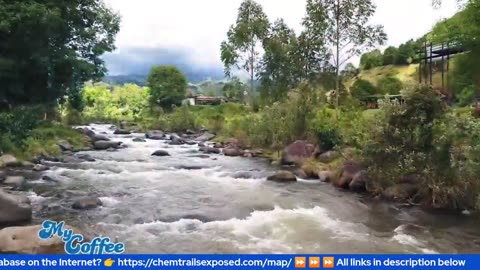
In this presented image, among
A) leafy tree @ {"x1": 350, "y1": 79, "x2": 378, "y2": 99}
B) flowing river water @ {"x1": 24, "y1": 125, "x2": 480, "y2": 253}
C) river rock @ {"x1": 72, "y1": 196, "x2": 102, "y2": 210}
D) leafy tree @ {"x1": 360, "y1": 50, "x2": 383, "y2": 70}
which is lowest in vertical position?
flowing river water @ {"x1": 24, "y1": 125, "x2": 480, "y2": 253}

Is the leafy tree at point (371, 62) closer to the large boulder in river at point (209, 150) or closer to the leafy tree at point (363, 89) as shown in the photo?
the leafy tree at point (363, 89)

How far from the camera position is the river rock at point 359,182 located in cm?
1706

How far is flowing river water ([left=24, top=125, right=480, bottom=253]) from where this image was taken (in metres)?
10.3

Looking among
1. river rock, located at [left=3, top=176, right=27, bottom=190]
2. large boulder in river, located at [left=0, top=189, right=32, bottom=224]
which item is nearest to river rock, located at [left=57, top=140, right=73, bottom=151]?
river rock, located at [left=3, top=176, right=27, bottom=190]

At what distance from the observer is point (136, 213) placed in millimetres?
12930

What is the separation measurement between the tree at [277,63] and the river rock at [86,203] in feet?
98.0

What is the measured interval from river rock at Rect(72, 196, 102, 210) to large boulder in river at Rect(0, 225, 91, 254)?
14.1ft

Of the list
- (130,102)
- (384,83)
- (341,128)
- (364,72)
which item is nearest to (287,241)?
(341,128)

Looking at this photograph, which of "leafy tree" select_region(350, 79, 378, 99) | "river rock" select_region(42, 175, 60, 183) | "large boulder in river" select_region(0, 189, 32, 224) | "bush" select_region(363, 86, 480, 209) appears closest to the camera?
"large boulder in river" select_region(0, 189, 32, 224)

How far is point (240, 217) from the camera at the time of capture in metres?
12.8

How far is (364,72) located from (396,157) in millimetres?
59299

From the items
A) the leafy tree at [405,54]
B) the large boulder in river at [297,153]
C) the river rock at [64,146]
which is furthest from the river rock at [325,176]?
Result: the leafy tree at [405,54]

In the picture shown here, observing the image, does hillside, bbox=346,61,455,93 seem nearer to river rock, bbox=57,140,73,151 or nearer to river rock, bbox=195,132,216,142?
river rock, bbox=195,132,216,142

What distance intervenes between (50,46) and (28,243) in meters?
11.0
